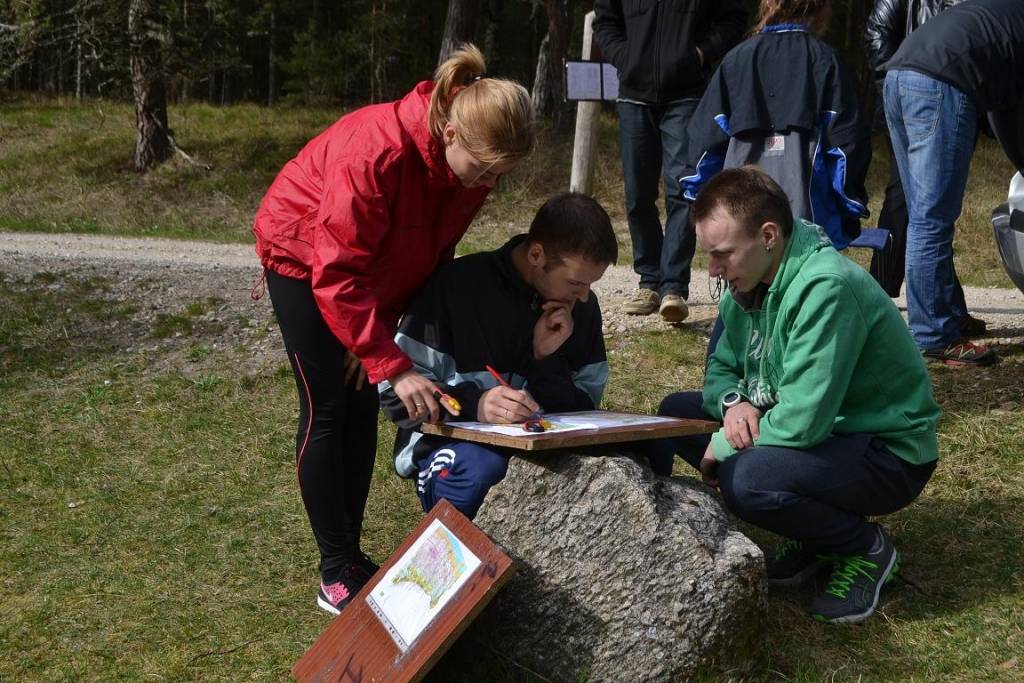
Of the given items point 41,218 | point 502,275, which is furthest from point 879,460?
point 41,218

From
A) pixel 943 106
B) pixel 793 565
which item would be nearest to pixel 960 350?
pixel 943 106

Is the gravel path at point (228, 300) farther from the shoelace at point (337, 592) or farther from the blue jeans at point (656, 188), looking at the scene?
the shoelace at point (337, 592)

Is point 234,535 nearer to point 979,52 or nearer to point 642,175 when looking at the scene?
point 642,175

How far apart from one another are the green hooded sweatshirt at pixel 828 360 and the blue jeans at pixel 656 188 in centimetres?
282

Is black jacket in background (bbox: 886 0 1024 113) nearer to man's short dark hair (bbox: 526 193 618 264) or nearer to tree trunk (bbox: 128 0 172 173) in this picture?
man's short dark hair (bbox: 526 193 618 264)

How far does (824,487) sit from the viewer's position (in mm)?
3186

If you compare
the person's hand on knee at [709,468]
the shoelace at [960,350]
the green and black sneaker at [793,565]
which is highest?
the person's hand on knee at [709,468]

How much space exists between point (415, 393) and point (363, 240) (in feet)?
1.42

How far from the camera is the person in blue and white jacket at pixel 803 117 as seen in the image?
16.0 ft

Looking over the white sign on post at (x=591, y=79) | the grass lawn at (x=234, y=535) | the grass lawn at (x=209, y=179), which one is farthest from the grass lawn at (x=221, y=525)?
the grass lawn at (x=209, y=179)

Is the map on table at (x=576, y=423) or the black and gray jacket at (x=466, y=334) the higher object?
the black and gray jacket at (x=466, y=334)

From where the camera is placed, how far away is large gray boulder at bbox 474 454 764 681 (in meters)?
2.82

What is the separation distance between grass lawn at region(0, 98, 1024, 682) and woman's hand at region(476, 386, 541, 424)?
0.63 meters

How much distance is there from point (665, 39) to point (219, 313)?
3.22m
